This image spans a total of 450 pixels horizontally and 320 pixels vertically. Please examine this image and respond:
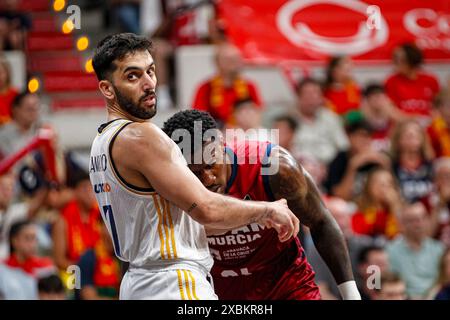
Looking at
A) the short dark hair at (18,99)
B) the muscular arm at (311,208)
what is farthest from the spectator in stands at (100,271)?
the muscular arm at (311,208)

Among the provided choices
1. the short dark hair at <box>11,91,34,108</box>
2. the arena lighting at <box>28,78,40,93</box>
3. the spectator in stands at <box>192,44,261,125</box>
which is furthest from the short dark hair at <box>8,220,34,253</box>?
the spectator in stands at <box>192,44,261,125</box>

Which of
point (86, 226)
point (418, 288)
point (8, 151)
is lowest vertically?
point (418, 288)

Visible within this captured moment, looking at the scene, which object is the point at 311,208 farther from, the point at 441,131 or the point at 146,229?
the point at 441,131

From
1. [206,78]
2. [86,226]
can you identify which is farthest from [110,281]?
[206,78]

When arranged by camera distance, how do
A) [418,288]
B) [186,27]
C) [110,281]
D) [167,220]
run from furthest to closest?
[186,27] < [418,288] < [110,281] < [167,220]

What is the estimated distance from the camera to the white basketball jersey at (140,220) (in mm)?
4359

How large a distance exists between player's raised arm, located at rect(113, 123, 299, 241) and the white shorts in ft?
0.89

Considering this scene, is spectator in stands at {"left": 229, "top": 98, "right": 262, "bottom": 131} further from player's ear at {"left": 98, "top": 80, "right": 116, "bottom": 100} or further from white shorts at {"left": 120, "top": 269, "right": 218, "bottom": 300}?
white shorts at {"left": 120, "top": 269, "right": 218, "bottom": 300}

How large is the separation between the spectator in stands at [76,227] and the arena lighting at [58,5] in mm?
2507

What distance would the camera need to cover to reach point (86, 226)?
850 centimetres

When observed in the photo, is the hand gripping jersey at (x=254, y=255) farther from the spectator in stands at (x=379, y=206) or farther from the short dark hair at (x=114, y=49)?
the spectator in stands at (x=379, y=206)

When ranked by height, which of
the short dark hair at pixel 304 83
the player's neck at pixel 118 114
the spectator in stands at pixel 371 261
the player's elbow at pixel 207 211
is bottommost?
the spectator in stands at pixel 371 261
